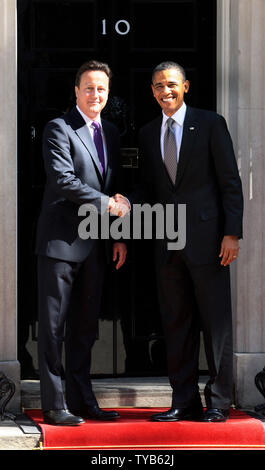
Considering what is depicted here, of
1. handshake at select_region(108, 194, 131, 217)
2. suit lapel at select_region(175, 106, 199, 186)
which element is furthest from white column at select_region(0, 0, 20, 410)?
suit lapel at select_region(175, 106, 199, 186)

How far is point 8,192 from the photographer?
666 centimetres

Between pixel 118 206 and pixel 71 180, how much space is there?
0.32 metres

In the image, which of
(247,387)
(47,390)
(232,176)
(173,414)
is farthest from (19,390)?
(232,176)

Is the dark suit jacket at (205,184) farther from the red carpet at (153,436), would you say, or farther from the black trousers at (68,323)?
the red carpet at (153,436)

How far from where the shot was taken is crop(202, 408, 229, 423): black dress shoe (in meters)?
6.22

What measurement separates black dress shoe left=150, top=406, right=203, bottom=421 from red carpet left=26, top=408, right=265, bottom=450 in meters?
0.09

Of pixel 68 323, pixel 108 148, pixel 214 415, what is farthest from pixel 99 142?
pixel 214 415

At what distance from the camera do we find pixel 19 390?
6.67 metres

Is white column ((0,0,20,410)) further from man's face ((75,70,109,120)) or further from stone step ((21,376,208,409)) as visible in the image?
man's face ((75,70,109,120))

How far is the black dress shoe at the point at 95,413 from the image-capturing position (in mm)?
6328

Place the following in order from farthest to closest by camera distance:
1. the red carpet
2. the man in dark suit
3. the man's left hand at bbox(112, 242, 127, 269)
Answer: the man's left hand at bbox(112, 242, 127, 269) → the man in dark suit → the red carpet

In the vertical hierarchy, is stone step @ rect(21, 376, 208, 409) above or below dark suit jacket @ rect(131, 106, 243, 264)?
below

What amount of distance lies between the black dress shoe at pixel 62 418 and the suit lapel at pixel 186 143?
4.92ft

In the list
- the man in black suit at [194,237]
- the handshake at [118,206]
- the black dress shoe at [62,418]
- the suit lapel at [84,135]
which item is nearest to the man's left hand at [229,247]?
the man in black suit at [194,237]
